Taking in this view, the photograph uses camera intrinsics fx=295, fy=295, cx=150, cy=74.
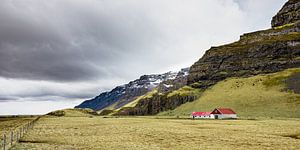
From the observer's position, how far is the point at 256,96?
150 meters

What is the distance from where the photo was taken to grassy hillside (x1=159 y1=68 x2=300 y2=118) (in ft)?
417

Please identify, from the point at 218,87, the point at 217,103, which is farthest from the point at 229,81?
the point at 217,103

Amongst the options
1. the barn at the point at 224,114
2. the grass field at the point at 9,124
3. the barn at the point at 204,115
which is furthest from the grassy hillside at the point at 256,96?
the grass field at the point at 9,124

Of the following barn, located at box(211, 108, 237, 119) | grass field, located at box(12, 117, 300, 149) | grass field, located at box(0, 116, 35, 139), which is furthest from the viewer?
barn, located at box(211, 108, 237, 119)

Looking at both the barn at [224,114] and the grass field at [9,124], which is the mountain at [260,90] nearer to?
the barn at [224,114]

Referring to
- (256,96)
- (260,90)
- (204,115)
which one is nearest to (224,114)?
(204,115)

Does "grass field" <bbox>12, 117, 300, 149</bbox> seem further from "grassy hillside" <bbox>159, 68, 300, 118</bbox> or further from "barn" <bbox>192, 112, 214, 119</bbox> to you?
"grassy hillside" <bbox>159, 68, 300, 118</bbox>

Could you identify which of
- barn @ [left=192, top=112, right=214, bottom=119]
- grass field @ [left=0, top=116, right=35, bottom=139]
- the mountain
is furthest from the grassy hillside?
grass field @ [left=0, top=116, right=35, bottom=139]

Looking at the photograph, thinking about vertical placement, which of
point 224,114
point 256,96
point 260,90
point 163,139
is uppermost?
point 260,90

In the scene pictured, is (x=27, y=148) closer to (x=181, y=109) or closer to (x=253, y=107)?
(x=253, y=107)

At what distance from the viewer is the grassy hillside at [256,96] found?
127 metres

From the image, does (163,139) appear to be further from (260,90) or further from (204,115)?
(260,90)

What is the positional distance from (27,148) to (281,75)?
16457 centimetres

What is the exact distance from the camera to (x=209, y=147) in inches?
1283
